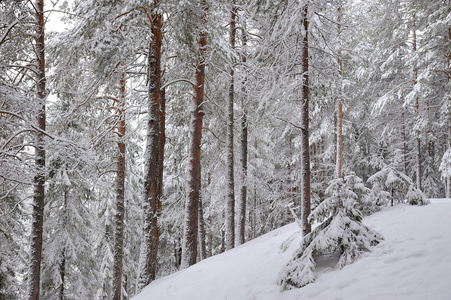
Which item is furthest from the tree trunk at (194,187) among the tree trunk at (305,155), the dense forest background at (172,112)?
the tree trunk at (305,155)

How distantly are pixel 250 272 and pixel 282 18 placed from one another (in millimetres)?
5698

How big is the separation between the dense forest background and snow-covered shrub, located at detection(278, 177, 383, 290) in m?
0.30

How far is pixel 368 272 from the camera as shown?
5.01 m

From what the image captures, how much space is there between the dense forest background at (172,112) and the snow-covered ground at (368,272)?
43.1 inches

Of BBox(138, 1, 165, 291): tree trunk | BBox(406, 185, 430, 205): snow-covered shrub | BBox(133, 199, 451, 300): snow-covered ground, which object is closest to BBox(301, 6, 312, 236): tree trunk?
BBox(133, 199, 451, 300): snow-covered ground

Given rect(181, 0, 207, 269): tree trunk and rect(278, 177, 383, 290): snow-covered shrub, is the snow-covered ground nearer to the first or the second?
rect(278, 177, 383, 290): snow-covered shrub

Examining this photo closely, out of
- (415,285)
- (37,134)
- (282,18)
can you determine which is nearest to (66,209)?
(37,134)

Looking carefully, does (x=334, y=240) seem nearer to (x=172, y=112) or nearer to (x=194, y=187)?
(x=194, y=187)

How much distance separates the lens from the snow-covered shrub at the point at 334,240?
18.0ft

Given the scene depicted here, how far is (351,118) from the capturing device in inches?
798

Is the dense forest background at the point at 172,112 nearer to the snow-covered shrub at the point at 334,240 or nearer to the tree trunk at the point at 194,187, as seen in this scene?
the tree trunk at the point at 194,187

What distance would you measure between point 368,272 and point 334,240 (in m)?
0.78

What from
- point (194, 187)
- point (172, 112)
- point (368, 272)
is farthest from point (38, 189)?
point (368, 272)

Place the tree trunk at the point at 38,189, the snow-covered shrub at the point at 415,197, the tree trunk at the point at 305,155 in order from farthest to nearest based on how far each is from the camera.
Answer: the tree trunk at the point at 38,189
the snow-covered shrub at the point at 415,197
the tree trunk at the point at 305,155
